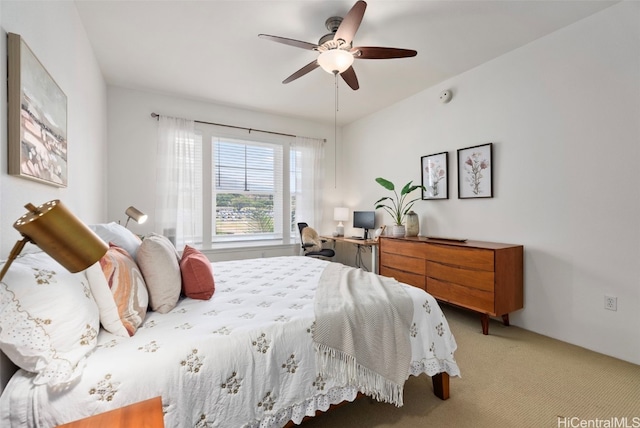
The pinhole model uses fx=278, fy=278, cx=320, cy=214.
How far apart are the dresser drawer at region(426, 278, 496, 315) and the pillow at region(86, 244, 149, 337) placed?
2638 millimetres

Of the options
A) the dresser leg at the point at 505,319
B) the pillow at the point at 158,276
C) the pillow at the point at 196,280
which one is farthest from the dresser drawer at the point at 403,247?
the pillow at the point at 158,276

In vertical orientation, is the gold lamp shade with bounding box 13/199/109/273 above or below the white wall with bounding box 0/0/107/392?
below

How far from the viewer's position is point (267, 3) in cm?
214

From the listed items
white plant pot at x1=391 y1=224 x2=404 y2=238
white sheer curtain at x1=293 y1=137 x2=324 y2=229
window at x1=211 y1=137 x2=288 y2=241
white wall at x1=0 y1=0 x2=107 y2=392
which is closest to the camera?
white wall at x1=0 y1=0 x2=107 y2=392

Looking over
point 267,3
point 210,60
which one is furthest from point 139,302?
point 210,60

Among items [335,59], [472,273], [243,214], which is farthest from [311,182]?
[472,273]

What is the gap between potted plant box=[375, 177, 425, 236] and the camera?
3704mm

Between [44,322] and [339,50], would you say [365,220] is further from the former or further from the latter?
[44,322]

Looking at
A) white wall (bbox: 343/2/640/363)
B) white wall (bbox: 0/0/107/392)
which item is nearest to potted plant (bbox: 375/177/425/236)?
white wall (bbox: 343/2/640/363)

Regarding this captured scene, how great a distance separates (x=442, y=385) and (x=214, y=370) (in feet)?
4.54

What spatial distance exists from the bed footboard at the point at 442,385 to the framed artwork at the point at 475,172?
2041mm

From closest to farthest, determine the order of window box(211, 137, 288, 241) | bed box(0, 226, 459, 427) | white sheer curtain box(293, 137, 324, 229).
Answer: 1. bed box(0, 226, 459, 427)
2. window box(211, 137, 288, 241)
3. white sheer curtain box(293, 137, 324, 229)

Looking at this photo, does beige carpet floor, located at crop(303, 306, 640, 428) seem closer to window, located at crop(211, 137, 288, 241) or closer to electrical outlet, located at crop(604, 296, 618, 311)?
electrical outlet, located at crop(604, 296, 618, 311)

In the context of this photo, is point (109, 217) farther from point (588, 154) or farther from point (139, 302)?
point (588, 154)
